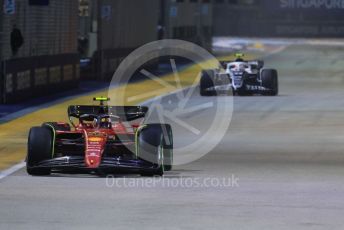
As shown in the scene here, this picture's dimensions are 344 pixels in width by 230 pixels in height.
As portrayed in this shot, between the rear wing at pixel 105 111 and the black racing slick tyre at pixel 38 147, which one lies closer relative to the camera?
the black racing slick tyre at pixel 38 147

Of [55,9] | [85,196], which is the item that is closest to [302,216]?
[85,196]

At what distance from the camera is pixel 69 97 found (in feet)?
110

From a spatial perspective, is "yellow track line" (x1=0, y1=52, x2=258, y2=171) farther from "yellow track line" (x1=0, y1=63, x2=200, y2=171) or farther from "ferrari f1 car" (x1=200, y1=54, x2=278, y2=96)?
"ferrari f1 car" (x1=200, y1=54, x2=278, y2=96)

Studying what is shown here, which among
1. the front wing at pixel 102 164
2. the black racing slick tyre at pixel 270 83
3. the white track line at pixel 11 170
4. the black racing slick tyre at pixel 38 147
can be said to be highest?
the black racing slick tyre at pixel 38 147

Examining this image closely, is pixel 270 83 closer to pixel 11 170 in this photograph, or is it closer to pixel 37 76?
pixel 37 76

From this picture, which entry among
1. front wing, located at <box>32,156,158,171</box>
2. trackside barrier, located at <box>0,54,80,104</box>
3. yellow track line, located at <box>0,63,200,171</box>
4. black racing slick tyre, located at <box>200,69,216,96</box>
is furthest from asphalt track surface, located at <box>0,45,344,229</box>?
black racing slick tyre, located at <box>200,69,216,96</box>

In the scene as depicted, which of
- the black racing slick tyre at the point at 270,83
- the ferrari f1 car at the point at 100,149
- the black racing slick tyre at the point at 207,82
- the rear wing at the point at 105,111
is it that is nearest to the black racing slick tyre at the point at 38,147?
the ferrari f1 car at the point at 100,149

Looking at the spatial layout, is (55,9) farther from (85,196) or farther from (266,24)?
(266,24)

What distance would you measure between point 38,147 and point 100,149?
78 cm

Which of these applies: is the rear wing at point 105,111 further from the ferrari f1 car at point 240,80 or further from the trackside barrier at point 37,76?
the ferrari f1 car at point 240,80

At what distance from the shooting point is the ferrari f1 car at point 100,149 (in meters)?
15.0

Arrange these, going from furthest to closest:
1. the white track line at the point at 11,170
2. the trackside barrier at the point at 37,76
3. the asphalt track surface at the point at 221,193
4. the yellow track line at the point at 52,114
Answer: the trackside barrier at the point at 37,76 < the yellow track line at the point at 52,114 < the white track line at the point at 11,170 < the asphalt track surface at the point at 221,193

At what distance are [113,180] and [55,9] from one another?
21.5m

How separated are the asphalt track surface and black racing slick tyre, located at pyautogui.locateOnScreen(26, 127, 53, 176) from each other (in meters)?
0.21
